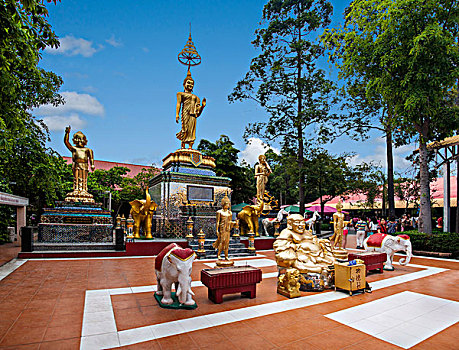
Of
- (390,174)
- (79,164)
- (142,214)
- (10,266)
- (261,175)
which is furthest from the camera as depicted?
(390,174)

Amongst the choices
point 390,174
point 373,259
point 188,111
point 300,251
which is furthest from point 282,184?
point 300,251

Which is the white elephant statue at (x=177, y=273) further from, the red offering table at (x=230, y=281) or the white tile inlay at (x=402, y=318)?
the white tile inlay at (x=402, y=318)

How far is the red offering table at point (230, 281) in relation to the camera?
4.82 meters

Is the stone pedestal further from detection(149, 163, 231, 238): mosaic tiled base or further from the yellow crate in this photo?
the yellow crate

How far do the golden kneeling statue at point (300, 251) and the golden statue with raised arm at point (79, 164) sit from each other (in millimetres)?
8118

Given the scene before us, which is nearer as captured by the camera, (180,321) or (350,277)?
(180,321)

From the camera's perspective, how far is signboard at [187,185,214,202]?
1266cm

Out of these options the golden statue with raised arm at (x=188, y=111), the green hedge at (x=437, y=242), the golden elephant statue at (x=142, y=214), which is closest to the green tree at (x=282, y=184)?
the golden statue with raised arm at (x=188, y=111)

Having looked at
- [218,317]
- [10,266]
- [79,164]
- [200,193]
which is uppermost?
[79,164]

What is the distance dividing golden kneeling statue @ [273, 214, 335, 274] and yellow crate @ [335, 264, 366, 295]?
0.26 metres

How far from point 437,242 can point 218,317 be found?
32.7ft

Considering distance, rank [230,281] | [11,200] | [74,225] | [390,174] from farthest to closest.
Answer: [390,174], [11,200], [74,225], [230,281]

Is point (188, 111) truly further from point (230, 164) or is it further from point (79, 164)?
point (230, 164)

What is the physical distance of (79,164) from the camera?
37.3ft
